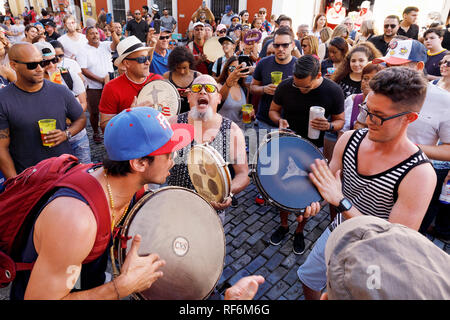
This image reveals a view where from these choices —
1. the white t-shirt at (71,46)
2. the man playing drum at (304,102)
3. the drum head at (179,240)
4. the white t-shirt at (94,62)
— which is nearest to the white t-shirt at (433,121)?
the man playing drum at (304,102)

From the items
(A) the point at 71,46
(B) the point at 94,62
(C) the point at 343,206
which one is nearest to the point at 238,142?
(C) the point at 343,206

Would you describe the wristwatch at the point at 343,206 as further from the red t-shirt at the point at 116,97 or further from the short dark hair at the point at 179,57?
the short dark hair at the point at 179,57

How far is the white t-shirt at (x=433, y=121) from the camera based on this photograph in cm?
308

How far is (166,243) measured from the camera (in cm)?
192

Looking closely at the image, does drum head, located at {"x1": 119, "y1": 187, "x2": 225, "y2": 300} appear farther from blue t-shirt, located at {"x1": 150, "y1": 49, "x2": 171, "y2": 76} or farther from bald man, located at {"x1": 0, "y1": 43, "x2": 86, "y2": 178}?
blue t-shirt, located at {"x1": 150, "y1": 49, "x2": 171, "y2": 76}

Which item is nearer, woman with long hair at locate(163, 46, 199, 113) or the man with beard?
the man with beard

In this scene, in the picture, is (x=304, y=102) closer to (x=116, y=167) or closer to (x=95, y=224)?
(x=116, y=167)

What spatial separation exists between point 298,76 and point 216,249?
268cm

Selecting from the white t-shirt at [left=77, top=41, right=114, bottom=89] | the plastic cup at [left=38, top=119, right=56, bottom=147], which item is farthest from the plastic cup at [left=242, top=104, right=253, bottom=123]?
the white t-shirt at [left=77, top=41, right=114, bottom=89]

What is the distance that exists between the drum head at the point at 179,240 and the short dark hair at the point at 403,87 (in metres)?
1.52

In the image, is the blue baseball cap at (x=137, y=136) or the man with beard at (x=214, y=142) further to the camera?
the man with beard at (x=214, y=142)

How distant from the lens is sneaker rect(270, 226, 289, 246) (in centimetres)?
405

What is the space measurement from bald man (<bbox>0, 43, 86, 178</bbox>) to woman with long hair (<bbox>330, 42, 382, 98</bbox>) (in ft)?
14.0

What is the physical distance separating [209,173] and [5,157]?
2.33 metres
